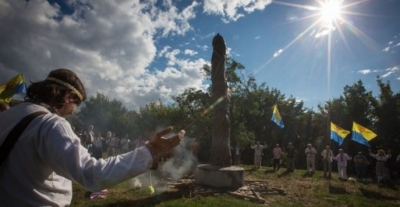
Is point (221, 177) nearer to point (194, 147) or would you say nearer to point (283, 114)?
point (194, 147)

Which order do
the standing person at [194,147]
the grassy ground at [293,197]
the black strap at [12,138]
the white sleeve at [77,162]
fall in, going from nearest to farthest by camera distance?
the white sleeve at [77,162] → the black strap at [12,138] → the grassy ground at [293,197] → the standing person at [194,147]

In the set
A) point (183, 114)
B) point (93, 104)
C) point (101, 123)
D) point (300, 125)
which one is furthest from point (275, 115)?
point (93, 104)

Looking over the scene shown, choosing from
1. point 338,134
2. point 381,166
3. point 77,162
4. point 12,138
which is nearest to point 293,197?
point 338,134

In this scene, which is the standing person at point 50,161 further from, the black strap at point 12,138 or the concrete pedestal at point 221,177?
the concrete pedestal at point 221,177

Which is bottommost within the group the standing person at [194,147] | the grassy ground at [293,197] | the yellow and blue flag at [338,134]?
the grassy ground at [293,197]

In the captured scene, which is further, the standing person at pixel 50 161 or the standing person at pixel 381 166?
the standing person at pixel 381 166

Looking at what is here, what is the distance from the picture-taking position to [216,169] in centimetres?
1076

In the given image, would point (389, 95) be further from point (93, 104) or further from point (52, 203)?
point (93, 104)

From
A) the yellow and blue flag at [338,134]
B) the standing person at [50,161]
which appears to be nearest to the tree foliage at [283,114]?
the yellow and blue flag at [338,134]

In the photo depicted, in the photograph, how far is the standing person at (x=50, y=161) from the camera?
1.53 m

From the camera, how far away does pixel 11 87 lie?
37.3ft

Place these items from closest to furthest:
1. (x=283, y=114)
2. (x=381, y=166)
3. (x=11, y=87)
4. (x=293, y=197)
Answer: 1. (x=293, y=197)
2. (x=11, y=87)
3. (x=381, y=166)
4. (x=283, y=114)

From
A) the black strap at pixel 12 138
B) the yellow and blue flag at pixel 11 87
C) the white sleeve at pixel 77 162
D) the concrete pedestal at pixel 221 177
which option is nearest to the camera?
the white sleeve at pixel 77 162

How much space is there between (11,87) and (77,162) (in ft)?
42.1
